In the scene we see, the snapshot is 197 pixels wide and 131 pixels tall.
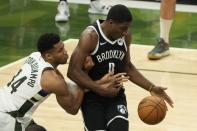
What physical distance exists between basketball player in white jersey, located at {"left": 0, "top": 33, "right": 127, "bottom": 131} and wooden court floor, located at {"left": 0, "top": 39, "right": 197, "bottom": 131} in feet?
3.05

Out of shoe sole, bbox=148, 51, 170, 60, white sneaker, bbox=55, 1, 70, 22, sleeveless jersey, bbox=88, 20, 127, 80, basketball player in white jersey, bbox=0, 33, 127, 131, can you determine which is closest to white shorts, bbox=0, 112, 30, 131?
basketball player in white jersey, bbox=0, 33, 127, 131

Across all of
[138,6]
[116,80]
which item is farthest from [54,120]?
[138,6]

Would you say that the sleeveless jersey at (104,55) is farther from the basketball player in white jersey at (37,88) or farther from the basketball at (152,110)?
the basketball at (152,110)

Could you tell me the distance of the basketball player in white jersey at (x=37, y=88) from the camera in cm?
361

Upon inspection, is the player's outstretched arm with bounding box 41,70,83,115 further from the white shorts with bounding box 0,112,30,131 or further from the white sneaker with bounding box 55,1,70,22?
the white sneaker with bounding box 55,1,70,22

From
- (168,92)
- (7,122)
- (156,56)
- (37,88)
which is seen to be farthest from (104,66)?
(156,56)

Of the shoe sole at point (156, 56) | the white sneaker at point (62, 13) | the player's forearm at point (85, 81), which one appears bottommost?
the white sneaker at point (62, 13)

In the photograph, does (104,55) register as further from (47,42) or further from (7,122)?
(7,122)

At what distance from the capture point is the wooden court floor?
4746 mm

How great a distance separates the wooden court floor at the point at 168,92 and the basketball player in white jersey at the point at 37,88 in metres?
0.93

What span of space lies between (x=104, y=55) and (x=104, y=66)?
3.0 inches

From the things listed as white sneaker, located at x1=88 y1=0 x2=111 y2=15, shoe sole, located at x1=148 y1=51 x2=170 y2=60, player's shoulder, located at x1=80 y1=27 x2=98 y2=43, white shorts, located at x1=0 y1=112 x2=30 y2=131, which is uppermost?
player's shoulder, located at x1=80 y1=27 x2=98 y2=43

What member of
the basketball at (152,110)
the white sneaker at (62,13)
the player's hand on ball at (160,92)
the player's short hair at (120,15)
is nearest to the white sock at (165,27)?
the white sneaker at (62,13)

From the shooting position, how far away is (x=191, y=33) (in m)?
8.25
